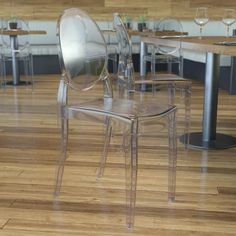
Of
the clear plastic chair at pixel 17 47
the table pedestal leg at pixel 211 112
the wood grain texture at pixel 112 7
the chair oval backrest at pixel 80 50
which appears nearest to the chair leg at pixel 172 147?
the chair oval backrest at pixel 80 50

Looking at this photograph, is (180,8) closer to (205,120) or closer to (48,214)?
(205,120)

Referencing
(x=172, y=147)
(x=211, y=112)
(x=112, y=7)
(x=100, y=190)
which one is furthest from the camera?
(x=112, y=7)

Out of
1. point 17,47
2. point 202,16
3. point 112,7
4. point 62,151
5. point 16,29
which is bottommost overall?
point 62,151

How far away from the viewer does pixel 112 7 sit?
679cm

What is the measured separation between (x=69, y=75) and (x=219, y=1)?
5.45m

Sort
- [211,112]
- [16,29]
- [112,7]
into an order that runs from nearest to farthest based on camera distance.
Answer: [211,112], [16,29], [112,7]

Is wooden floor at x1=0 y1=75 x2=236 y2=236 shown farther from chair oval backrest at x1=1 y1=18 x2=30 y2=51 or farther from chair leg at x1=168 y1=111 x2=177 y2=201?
chair oval backrest at x1=1 y1=18 x2=30 y2=51

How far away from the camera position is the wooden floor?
68.7 inches

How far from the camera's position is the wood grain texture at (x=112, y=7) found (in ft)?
21.9

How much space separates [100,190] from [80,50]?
70cm

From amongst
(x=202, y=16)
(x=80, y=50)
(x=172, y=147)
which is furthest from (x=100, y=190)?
(x=202, y=16)

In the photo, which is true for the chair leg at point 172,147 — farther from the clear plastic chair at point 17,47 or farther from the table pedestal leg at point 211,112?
the clear plastic chair at point 17,47

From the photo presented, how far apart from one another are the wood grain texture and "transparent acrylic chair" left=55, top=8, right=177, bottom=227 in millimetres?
4893

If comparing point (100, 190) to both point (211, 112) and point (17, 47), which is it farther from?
point (17, 47)
